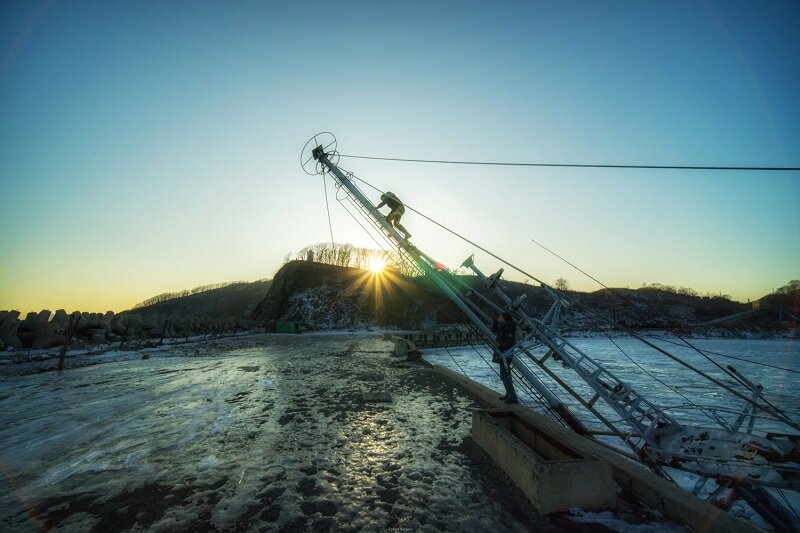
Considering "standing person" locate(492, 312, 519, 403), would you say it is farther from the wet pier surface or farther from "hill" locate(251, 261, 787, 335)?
"hill" locate(251, 261, 787, 335)

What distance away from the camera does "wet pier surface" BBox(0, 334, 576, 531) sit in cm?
410

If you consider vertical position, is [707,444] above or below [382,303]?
below

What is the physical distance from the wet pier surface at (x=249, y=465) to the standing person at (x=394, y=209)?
578 centimetres

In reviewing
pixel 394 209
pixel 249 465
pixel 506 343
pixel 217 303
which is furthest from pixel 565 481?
pixel 217 303

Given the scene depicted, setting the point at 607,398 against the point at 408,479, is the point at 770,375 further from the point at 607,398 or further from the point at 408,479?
the point at 408,479

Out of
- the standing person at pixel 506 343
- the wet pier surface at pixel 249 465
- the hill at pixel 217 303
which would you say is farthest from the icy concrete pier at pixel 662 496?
the hill at pixel 217 303

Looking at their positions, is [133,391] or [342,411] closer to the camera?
[342,411]

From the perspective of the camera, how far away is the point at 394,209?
11.6 meters

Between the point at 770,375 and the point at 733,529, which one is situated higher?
the point at 733,529

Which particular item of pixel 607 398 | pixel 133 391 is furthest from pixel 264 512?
pixel 133 391

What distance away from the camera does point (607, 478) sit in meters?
4.26

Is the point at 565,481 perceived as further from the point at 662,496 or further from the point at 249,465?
the point at 249,465

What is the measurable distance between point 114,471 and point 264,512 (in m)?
3.20

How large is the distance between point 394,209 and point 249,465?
8.40 meters
